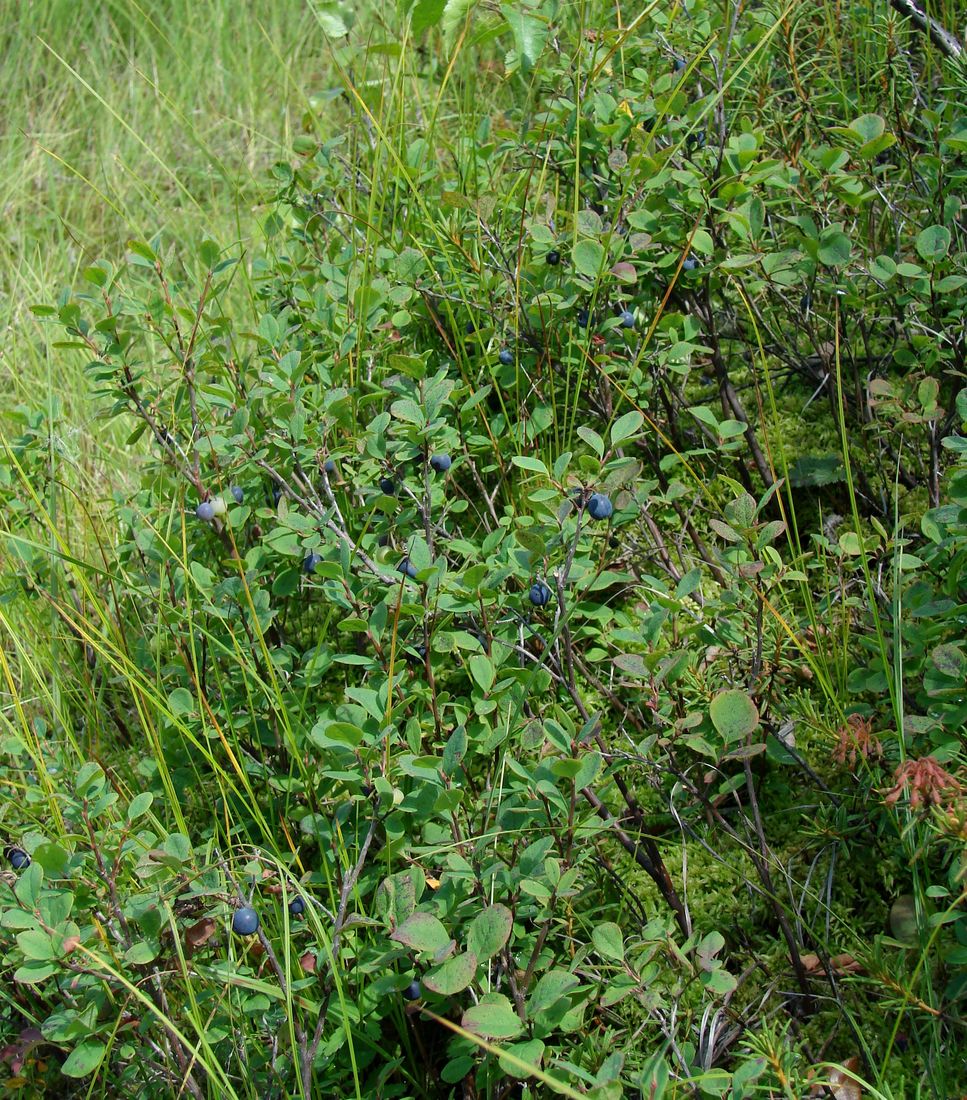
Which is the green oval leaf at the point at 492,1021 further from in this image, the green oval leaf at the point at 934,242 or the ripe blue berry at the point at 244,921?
the green oval leaf at the point at 934,242

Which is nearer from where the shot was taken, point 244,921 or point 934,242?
point 244,921

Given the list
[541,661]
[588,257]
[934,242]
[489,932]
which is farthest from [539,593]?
[934,242]

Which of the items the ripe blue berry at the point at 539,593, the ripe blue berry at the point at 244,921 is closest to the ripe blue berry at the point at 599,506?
the ripe blue berry at the point at 539,593

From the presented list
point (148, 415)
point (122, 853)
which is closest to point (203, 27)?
point (148, 415)

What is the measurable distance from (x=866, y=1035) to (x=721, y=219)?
1.41 m

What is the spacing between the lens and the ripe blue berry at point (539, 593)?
1519mm

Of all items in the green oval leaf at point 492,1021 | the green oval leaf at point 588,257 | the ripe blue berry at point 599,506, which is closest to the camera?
the green oval leaf at point 492,1021

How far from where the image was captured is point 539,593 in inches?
60.0

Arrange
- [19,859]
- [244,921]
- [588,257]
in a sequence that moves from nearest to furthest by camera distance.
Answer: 1. [244,921]
2. [19,859]
3. [588,257]

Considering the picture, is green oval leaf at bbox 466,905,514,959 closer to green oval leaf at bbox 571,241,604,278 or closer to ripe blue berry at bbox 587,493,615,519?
ripe blue berry at bbox 587,493,615,519

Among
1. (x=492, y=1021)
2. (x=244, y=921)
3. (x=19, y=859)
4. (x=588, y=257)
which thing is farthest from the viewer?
(x=588, y=257)

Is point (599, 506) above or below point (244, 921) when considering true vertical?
above

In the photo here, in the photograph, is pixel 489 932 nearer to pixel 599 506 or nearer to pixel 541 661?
pixel 541 661

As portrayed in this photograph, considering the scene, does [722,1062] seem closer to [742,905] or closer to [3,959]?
[742,905]
